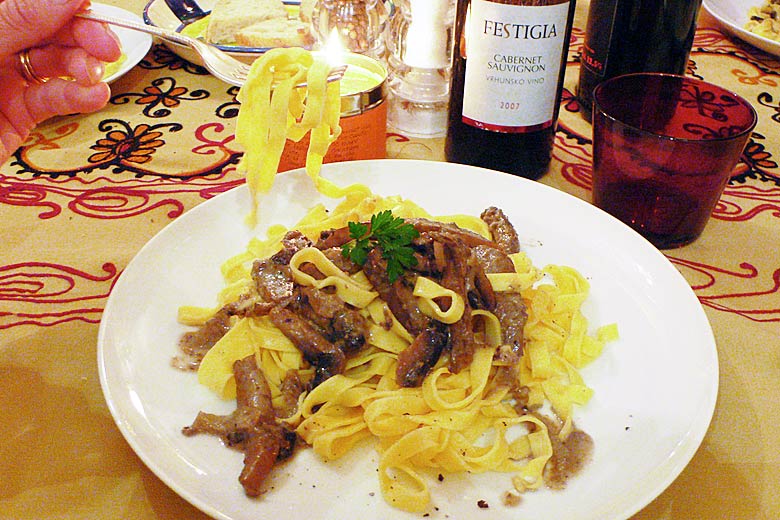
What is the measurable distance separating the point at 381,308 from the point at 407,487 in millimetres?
518

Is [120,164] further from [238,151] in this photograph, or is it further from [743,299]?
[743,299]

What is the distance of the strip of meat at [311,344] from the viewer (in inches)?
59.4

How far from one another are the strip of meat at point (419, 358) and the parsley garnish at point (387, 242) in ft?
0.51

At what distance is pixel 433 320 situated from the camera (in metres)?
1.56

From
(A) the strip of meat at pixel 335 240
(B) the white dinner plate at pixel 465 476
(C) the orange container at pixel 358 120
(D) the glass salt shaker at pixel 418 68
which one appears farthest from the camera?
(D) the glass salt shaker at pixel 418 68

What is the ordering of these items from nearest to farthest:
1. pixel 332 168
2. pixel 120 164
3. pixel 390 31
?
1. pixel 332 168
2. pixel 120 164
3. pixel 390 31

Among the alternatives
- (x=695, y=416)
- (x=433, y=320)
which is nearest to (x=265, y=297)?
(x=433, y=320)

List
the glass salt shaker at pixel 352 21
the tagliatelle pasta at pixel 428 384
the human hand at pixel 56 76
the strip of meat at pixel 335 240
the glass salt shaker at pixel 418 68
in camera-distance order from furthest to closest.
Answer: the glass salt shaker at pixel 352 21 → the glass salt shaker at pixel 418 68 → the human hand at pixel 56 76 → the strip of meat at pixel 335 240 → the tagliatelle pasta at pixel 428 384

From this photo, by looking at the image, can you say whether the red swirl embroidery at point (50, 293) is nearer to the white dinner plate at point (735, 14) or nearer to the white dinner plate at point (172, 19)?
the white dinner plate at point (172, 19)

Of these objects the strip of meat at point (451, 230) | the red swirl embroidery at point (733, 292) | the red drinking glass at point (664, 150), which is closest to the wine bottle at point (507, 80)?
the red drinking glass at point (664, 150)

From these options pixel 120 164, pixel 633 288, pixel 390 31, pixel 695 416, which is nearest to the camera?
pixel 695 416

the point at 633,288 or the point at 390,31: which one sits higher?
the point at 390,31

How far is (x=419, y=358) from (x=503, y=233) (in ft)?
1.72

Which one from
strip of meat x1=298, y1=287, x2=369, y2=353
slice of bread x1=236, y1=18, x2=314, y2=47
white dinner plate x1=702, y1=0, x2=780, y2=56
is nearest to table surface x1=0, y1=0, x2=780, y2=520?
white dinner plate x1=702, y1=0, x2=780, y2=56
